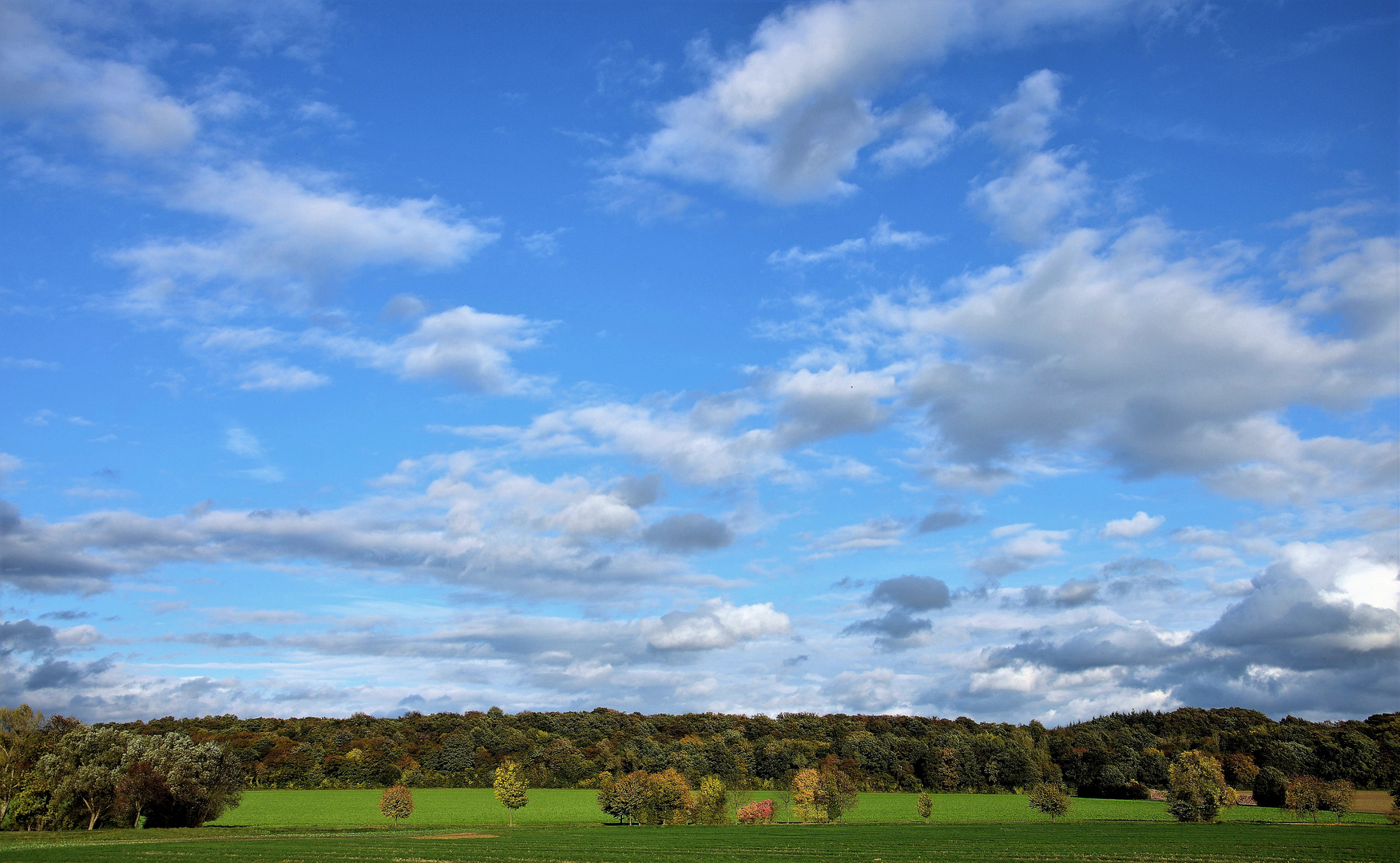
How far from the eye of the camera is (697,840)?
7694 cm

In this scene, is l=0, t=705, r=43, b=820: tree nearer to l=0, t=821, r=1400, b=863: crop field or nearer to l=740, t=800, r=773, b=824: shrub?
l=0, t=821, r=1400, b=863: crop field

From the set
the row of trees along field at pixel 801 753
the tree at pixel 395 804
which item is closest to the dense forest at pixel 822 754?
the row of trees along field at pixel 801 753

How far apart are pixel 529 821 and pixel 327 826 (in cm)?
2359

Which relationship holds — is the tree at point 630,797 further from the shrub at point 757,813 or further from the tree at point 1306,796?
the tree at point 1306,796

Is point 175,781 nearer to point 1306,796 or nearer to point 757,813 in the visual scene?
point 757,813

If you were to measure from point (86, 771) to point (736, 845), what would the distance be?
224ft

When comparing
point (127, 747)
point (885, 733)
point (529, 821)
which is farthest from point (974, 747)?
point (127, 747)

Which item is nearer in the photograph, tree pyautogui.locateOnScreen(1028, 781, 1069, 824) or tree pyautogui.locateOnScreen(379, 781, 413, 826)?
tree pyautogui.locateOnScreen(379, 781, 413, 826)

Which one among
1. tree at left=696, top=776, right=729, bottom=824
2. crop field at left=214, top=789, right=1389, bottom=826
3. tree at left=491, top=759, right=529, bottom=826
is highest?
tree at left=491, top=759, right=529, bottom=826

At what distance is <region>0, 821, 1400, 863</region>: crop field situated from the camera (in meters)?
55.8

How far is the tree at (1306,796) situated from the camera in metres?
108

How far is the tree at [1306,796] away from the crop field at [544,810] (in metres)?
3.59

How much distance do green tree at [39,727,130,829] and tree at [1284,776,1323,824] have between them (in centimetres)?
13781

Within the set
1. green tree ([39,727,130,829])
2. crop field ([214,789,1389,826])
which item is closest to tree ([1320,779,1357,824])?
crop field ([214,789,1389,826])
